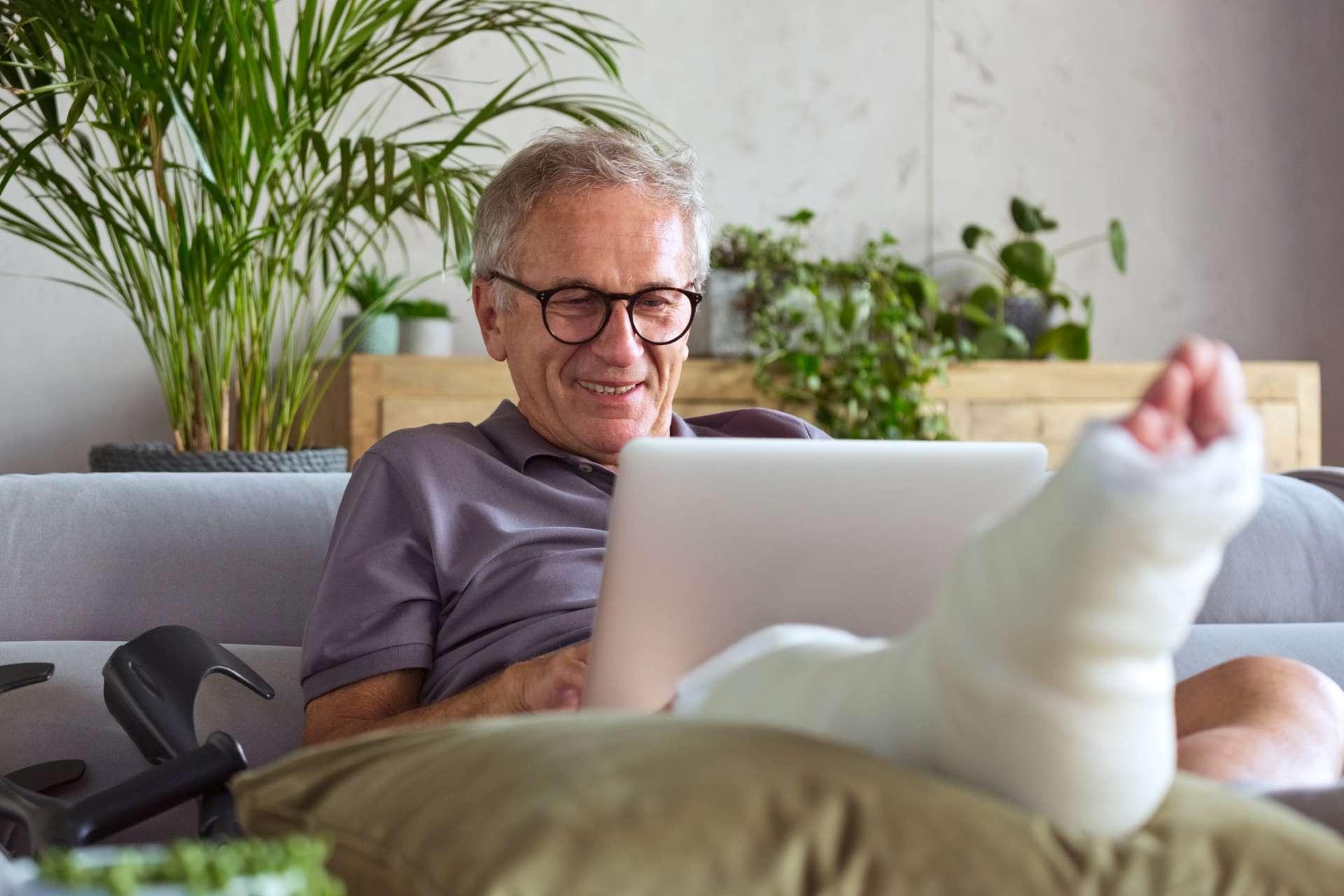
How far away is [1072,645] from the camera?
60cm

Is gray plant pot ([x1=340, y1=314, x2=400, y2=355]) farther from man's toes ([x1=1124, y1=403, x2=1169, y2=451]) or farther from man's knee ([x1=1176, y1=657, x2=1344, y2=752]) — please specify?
man's toes ([x1=1124, y1=403, x2=1169, y2=451])

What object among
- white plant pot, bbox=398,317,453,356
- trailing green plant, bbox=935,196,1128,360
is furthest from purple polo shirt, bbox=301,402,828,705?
trailing green plant, bbox=935,196,1128,360

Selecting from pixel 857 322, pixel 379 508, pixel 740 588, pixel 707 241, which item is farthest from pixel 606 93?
pixel 740 588

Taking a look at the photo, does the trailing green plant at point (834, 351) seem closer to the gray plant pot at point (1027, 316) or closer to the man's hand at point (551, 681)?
the gray plant pot at point (1027, 316)

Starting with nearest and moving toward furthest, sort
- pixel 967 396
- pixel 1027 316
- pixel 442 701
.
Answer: pixel 442 701 → pixel 967 396 → pixel 1027 316

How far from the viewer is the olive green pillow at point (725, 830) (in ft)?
1.96

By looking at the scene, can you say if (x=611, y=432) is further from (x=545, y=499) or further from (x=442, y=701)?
(x=442, y=701)

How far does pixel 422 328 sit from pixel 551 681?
6.75 ft

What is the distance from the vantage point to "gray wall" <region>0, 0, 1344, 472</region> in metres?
3.72

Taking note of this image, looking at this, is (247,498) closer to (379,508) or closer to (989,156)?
(379,508)

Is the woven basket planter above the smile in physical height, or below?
below

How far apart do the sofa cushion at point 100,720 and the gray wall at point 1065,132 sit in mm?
2089

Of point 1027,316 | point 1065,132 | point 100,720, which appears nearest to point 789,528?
point 100,720

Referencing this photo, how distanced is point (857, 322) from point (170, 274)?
1602mm
